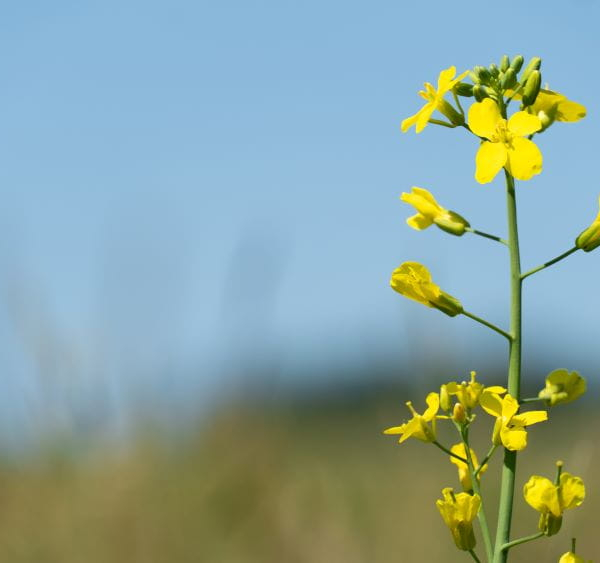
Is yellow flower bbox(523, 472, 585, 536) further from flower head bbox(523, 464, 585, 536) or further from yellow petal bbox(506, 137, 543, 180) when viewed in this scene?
yellow petal bbox(506, 137, 543, 180)

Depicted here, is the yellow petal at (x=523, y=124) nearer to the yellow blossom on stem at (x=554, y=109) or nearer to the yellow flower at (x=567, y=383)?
the yellow blossom on stem at (x=554, y=109)

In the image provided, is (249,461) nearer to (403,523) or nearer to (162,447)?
(162,447)

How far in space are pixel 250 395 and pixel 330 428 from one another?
2088 mm

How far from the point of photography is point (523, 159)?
5.83ft

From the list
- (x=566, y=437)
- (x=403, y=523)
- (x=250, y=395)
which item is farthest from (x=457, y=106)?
(x=566, y=437)

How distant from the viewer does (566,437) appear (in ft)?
21.1

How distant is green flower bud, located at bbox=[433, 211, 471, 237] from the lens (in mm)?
1948

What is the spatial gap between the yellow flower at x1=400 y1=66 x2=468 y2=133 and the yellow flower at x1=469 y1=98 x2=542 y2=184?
16 cm

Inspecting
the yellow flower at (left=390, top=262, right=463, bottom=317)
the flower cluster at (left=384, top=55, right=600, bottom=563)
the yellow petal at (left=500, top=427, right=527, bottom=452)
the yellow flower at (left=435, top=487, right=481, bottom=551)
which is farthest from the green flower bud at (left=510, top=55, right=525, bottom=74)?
the yellow flower at (left=435, top=487, right=481, bottom=551)

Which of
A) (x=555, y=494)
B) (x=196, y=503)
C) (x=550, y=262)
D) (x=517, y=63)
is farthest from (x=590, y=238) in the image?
(x=196, y=503)

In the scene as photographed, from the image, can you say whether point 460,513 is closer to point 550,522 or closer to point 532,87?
point 550,522

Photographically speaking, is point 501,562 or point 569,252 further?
point 569,252

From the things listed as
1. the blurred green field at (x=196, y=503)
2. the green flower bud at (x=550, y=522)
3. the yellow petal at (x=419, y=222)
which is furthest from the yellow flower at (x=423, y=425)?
the blurred green field at (x=196, y=503)

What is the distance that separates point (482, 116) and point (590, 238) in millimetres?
320
